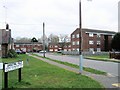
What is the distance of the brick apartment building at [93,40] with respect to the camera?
331 ft

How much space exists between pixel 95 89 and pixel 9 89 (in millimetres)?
3625

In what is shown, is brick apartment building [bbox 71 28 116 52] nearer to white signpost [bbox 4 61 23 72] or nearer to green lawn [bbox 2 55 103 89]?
green lawn [bbox 2 55 103 89]

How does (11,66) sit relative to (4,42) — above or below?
below

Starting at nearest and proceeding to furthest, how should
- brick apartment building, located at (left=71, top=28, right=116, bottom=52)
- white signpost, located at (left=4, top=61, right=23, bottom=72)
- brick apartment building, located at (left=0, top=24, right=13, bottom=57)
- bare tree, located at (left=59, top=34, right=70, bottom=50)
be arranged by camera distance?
white signpost, located at (left=4, top=61, right=23, bottom=72), brick apartment building, located at (left=0, top=24, right=13, bottom=57), brick apartment building, located at (left=71, top=28, right=116, bottom=52), bare tree, located at (left=59, top=34, right=70, bottom=50)

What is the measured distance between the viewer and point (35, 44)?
159 meters

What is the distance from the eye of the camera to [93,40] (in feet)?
335

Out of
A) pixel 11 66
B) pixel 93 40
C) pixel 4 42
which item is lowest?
pixel 11 66

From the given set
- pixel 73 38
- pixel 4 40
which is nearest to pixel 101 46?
pixel 73 38

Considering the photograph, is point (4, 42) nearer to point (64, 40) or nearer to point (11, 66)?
point (11, 66)

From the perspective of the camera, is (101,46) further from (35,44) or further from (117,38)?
(35,44)

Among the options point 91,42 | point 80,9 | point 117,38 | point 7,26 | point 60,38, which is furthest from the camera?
point 60,38

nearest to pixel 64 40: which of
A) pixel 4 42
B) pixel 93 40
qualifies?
pixel 93 40

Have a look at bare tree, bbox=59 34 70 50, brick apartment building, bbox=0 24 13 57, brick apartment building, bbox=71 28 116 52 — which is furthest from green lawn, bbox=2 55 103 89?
bare tree, bbox=59 34 70 50

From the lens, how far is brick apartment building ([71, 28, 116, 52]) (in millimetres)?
100812
